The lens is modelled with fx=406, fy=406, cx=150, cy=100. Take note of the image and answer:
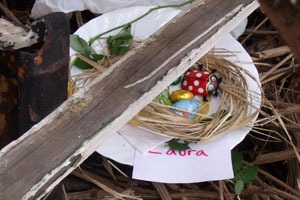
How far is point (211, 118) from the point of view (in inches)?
41.5

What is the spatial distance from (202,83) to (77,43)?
36cm

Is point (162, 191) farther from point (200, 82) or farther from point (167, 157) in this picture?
point (200, 82)

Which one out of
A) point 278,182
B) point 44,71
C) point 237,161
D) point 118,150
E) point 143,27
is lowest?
point 278,182

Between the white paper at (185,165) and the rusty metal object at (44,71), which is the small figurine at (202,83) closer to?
the white paper at (185,165)

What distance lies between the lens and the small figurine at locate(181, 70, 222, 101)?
3.64 ft

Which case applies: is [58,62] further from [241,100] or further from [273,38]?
[273,38]

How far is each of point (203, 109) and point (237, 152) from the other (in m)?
0.15

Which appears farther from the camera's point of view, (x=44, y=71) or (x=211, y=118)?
(x=211, y=118)

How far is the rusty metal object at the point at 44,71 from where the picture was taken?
1.98 feet

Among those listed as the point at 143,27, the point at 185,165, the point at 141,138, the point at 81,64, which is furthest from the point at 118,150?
the point at 143,27

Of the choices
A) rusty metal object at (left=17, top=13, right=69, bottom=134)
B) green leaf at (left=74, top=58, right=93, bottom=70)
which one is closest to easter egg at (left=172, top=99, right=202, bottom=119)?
green leaf at (left=74, top=58, right=93, bottom=70)

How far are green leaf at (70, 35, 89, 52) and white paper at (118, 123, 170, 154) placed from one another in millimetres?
260

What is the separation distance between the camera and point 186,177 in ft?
3.15

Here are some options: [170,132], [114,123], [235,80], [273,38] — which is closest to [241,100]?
[235,80]
